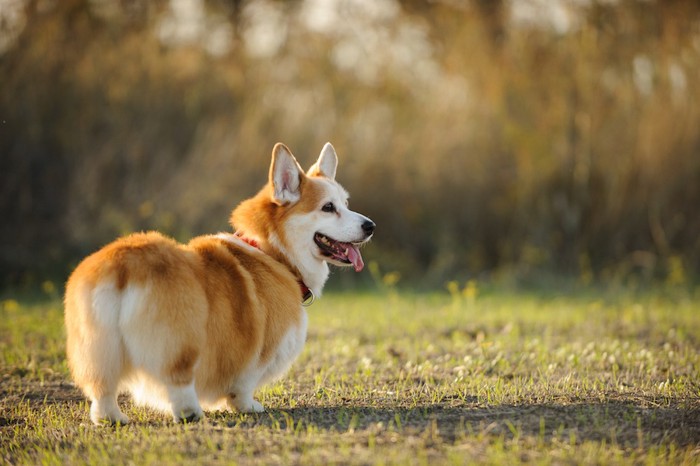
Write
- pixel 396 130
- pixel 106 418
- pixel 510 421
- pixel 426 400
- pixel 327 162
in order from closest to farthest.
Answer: pixel 510 421
pixel 106 418
pixel 426 400
pixel 327 162
pixel 396 130

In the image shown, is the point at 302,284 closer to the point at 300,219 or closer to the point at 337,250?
the point at 337,250

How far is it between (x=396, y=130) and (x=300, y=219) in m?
7.78

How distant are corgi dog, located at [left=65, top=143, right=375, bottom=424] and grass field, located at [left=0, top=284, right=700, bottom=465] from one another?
23cm

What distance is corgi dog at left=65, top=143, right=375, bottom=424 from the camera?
3.79 m

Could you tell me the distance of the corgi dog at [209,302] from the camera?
12.4 ft

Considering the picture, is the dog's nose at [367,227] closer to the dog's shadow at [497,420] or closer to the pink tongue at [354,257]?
the pink tongue at [354,257]

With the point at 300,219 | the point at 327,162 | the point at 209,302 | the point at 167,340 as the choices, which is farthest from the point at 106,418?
the point at 327,162

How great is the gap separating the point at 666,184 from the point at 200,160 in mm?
6767

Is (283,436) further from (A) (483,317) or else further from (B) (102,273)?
(A) (483,317)

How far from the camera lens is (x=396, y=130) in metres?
12.4

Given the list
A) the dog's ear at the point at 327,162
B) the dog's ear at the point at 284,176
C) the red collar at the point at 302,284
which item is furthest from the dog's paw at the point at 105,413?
the dog's ear at the point at 327,162

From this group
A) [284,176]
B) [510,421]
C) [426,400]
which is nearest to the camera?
[510,421]

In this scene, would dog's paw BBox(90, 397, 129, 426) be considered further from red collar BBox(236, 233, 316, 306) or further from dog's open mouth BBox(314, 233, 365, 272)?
dog's open mouth BBox(314, 233, 365, 272)

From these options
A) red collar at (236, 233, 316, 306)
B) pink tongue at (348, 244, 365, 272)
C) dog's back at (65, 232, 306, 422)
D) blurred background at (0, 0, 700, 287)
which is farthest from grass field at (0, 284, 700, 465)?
blurred background at (0, 0, 700, 287)
